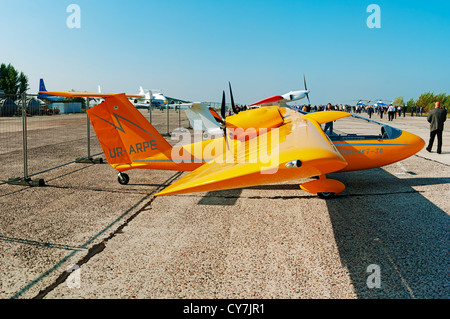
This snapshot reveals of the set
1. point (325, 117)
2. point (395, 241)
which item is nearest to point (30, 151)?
point (325, 117)

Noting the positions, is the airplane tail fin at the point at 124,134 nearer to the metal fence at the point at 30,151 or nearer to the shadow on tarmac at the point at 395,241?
the metal fence at the point at 30,151

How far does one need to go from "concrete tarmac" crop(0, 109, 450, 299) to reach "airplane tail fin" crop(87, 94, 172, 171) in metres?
0.97

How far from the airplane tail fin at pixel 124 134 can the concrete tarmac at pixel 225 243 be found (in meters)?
0.97

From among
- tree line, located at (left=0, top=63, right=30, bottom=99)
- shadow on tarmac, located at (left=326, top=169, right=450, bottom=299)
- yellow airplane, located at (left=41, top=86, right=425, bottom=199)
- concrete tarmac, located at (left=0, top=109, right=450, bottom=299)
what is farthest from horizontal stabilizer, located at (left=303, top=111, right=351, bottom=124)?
tree line, located at (left=0, top=63, right=30, bottom=99)

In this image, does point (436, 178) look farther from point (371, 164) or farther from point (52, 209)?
point (52, 209)

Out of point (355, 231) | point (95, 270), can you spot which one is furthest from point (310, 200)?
point (95, 270)

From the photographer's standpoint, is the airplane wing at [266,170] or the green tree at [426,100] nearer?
the airplane wing at [266,170]

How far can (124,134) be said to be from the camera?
7621mm

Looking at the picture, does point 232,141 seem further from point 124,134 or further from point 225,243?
point 225,243

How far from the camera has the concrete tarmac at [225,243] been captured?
366cm

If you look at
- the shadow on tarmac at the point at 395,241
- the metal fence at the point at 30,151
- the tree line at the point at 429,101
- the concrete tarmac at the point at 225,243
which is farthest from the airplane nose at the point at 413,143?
the tree line at the point at 429,101

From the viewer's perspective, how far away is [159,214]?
20.4 feet

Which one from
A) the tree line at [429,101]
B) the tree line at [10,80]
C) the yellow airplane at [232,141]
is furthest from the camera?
the tree line at [10,80]

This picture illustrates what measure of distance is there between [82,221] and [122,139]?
8.53ft
